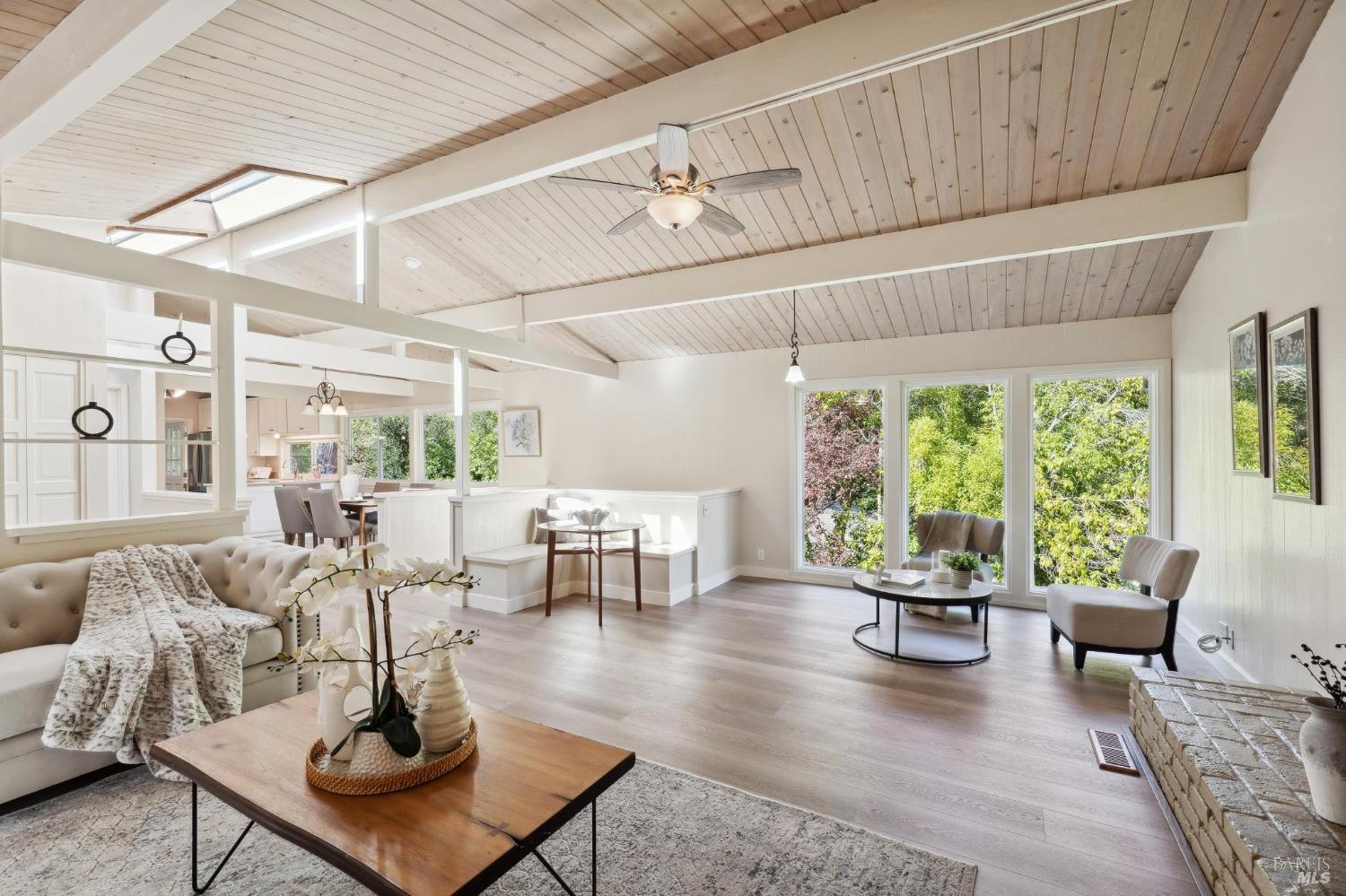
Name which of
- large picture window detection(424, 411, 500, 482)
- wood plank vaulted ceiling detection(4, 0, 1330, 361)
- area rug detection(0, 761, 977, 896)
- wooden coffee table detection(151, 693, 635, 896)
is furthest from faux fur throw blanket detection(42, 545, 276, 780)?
large picture window detection(424, 411, 500, 482)

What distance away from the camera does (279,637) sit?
3.01 metres

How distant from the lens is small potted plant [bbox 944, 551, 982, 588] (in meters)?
4.09

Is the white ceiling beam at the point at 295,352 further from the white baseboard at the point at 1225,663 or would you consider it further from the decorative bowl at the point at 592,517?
the white baseboard at the point at 1225,663

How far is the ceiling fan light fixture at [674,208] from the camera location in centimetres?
263

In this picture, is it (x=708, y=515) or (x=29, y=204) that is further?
(x=708, y=515)

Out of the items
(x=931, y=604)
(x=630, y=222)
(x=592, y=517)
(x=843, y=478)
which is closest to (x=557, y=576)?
(x=592, y=517)

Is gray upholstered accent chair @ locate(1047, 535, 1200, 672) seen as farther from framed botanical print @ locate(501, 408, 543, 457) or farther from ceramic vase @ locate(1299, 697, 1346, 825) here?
framed botanical print @ locate(501, 408, 543, 457)

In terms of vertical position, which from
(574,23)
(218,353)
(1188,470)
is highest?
(574,23)

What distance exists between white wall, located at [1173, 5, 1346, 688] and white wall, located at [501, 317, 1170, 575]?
0.93 metres

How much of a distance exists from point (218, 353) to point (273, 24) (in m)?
1.90

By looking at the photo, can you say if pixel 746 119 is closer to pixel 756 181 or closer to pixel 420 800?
pixel 756 181

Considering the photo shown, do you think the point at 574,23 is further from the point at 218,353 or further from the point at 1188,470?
the point at 1188,470

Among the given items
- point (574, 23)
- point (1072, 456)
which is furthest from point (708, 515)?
point (574, 23)

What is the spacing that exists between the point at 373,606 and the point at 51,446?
5268mm
